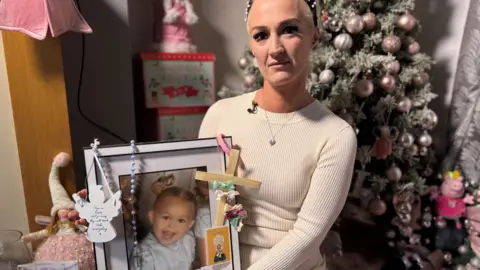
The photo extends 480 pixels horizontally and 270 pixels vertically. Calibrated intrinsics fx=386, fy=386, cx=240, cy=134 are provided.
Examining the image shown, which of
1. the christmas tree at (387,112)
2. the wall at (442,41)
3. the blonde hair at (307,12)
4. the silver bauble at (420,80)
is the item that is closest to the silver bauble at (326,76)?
the christmas tree at (387,112)

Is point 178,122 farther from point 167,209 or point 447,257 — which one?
point 447,257

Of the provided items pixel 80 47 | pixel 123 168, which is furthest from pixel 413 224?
pixel 80 47

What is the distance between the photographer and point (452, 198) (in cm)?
152

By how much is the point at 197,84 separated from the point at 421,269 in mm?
1108

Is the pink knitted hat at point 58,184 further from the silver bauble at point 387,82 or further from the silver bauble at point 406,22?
the silver bauble at point 406,22

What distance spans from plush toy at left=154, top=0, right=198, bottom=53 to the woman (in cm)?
60

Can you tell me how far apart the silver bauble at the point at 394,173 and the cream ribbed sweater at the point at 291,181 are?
0.64 meters

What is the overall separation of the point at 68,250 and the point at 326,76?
0.92 metres

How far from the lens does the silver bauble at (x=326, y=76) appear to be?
1.30m

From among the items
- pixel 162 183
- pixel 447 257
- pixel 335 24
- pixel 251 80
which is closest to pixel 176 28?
pixel 251 80

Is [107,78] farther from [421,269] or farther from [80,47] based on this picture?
[421,269]

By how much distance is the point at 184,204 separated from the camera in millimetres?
→ 823

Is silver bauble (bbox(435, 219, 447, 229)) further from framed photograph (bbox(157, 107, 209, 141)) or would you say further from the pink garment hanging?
the pink garment hanging

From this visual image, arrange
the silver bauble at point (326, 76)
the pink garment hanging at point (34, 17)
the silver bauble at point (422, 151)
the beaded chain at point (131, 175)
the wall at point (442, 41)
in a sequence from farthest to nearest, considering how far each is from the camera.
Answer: the wall at point (442, 41) < the silver bauble at point (422, 151) < the silver bauble at point (326, 76) < the pink garment hanging at point (34, 17) < the beaded chain at point (131, 175)
